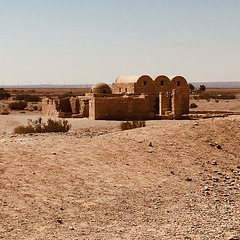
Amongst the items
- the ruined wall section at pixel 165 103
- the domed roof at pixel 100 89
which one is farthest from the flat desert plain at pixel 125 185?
the domed roof at pixel 100 89

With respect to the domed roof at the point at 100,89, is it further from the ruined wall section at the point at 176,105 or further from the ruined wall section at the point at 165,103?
the ruined wall section at the point at 176,105

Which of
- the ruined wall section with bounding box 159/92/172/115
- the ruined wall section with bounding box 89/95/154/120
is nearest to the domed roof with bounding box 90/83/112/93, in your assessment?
the ruined wall section with bounding box 159/92/172/115

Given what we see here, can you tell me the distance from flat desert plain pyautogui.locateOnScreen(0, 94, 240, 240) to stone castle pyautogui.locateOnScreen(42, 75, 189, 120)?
10189mm

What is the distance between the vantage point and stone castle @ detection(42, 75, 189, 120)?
2252 cm

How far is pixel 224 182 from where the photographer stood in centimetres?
865

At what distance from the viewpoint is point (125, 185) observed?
311 inches

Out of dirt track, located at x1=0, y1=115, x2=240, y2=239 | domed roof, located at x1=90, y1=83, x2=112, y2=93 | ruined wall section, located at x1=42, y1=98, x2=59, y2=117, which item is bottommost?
dirt track, located at x1=0, y1=115, x2=240, y2=239

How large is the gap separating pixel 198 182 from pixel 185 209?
1.82 metres

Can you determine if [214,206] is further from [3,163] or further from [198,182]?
[3,163]

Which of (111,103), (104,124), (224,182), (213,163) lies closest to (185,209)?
(224,182)

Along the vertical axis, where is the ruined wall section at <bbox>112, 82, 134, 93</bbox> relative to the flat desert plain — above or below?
above

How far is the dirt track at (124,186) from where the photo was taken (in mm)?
5844

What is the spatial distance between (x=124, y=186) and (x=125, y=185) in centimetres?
7

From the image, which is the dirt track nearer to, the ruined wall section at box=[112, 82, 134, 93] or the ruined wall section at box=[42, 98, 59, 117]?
the ruined wall section at box=[42, 98, 59, 117]
